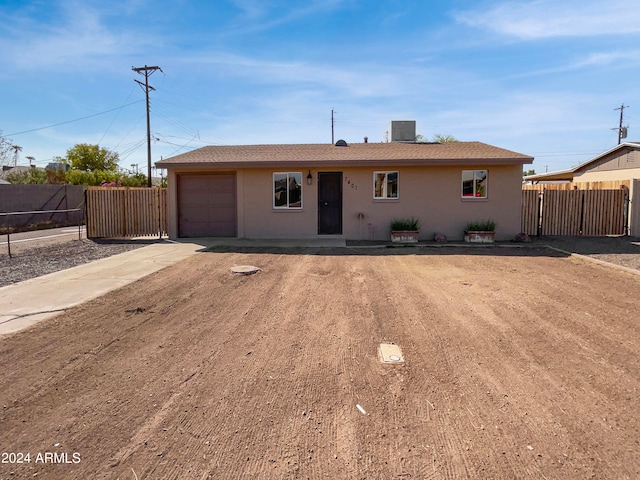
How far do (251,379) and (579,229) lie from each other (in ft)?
47.5

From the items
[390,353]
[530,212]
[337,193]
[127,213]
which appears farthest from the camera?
[127,213]

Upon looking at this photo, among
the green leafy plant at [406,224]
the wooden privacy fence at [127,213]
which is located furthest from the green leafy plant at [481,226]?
the wooden privacy fence at [127,213]

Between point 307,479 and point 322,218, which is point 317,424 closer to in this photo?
point 307,479

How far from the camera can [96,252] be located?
1123 centimetres

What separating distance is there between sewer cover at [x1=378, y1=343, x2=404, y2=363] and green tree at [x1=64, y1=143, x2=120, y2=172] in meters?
50.9

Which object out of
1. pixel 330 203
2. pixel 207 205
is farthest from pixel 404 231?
pixel 207 205

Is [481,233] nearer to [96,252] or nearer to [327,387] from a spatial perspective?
[327,387]

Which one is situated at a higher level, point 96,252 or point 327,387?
point 96,252

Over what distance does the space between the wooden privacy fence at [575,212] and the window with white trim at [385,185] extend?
472 cm

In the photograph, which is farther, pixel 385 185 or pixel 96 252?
pixel 385 185

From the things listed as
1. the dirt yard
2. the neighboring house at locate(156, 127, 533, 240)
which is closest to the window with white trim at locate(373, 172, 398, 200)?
the neighboring house at locate(156, 127, 533, 240)

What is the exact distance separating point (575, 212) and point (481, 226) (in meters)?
3.97

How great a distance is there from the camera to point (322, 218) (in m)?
13.7

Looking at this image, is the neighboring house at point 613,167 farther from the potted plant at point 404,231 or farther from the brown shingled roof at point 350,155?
the potted plant at point 404,231
